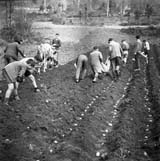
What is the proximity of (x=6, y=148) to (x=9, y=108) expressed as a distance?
6.20 ft

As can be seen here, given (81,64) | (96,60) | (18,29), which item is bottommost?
(81,64)

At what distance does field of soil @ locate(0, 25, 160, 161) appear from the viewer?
6.00 metres

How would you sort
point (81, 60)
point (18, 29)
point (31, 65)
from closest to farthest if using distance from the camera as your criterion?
point (31, 65)
point (81, 60)
point (18, 29)

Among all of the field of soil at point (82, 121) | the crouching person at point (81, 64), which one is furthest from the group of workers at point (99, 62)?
the field of soil at point (82, 121)

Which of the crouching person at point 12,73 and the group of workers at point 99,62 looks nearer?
the crouching person at point 12,73

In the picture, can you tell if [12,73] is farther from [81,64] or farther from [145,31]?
[145,31]

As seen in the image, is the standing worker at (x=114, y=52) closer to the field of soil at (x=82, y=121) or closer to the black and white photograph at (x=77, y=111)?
the black and white photograph at (x=77, y=111)

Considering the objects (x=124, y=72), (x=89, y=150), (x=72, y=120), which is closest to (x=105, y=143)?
(x=89, y=150)

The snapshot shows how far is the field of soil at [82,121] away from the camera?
6.00m

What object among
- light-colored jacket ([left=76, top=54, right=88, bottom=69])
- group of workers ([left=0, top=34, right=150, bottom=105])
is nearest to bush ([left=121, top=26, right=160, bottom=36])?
group of workers ([left=0, top=34, right=150, bottom=105])

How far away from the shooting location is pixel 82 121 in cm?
762

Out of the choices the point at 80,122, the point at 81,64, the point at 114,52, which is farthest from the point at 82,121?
the point at 114,52

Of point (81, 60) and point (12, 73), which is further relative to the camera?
point (81, 60)

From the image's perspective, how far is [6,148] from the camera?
19.3ft
